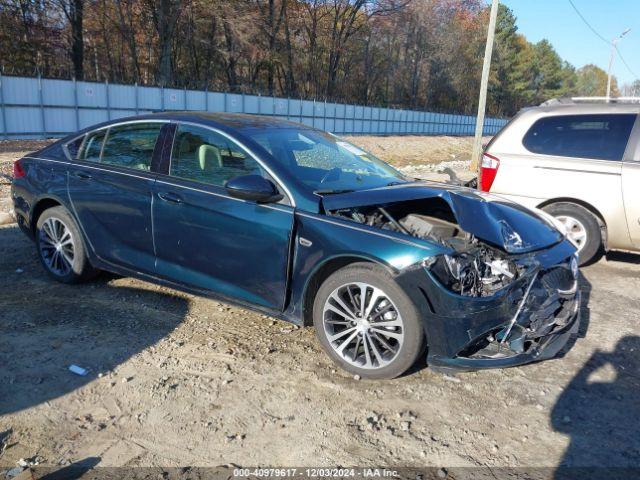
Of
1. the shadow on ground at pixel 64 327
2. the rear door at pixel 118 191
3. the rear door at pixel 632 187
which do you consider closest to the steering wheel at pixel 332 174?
the rear door at pixel 118 191

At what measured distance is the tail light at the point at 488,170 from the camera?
6.58m

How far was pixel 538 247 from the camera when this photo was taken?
3.77 m

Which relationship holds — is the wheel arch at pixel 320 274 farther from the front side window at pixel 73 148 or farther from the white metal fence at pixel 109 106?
the white metal fence at pixel 109 106

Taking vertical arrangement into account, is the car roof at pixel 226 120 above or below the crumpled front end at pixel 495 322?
above

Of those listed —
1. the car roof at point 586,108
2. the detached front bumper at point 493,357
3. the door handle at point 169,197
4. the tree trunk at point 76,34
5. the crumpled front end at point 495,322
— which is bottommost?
the detached front bumper at point 493,357

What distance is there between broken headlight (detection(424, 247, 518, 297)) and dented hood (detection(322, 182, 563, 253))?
4.1 inches

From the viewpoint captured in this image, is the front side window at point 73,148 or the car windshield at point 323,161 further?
the front side window at point 73,148

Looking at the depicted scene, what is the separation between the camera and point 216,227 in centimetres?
A: 400

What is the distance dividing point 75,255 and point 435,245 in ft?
10.8

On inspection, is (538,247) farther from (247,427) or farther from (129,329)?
(129,329)

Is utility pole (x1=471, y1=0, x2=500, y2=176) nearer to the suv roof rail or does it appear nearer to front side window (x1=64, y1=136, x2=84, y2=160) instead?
the suv roof rail

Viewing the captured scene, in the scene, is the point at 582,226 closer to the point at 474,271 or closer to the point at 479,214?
the point at 479,214

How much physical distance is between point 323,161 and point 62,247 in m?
2.57

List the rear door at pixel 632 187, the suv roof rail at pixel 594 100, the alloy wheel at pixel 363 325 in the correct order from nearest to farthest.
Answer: the alloy wheel at pixel 363 325 → the rear door at pixel 632 187 → the suv roof rail at pixel 594 100
